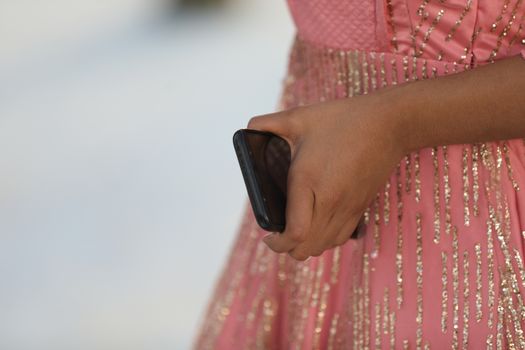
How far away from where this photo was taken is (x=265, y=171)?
966mm

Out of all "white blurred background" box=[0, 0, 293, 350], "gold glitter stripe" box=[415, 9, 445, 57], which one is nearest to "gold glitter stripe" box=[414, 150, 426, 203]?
"gold glitter stripe" box=[415, 9, 445, 57]

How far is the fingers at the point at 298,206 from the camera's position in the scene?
3.03ft

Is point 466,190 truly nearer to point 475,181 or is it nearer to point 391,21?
point 475,181

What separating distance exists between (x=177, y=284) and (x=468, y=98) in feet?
6.11

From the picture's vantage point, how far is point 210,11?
5117 millimetres

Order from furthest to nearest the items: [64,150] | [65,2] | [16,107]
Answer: [65,2] → [16,107] → [64,150]

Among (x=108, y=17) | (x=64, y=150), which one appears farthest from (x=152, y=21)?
(x=64, y=150)

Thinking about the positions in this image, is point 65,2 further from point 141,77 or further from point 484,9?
point 484,9

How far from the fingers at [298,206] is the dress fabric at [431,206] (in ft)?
0.43

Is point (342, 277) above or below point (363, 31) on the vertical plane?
below

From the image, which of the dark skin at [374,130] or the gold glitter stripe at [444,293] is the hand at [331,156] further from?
the gold glitter stripe at [444,293]

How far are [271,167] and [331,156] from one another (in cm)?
8

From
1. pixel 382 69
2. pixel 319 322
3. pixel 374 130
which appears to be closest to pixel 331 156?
pixel 374 130

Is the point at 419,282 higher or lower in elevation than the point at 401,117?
lower
